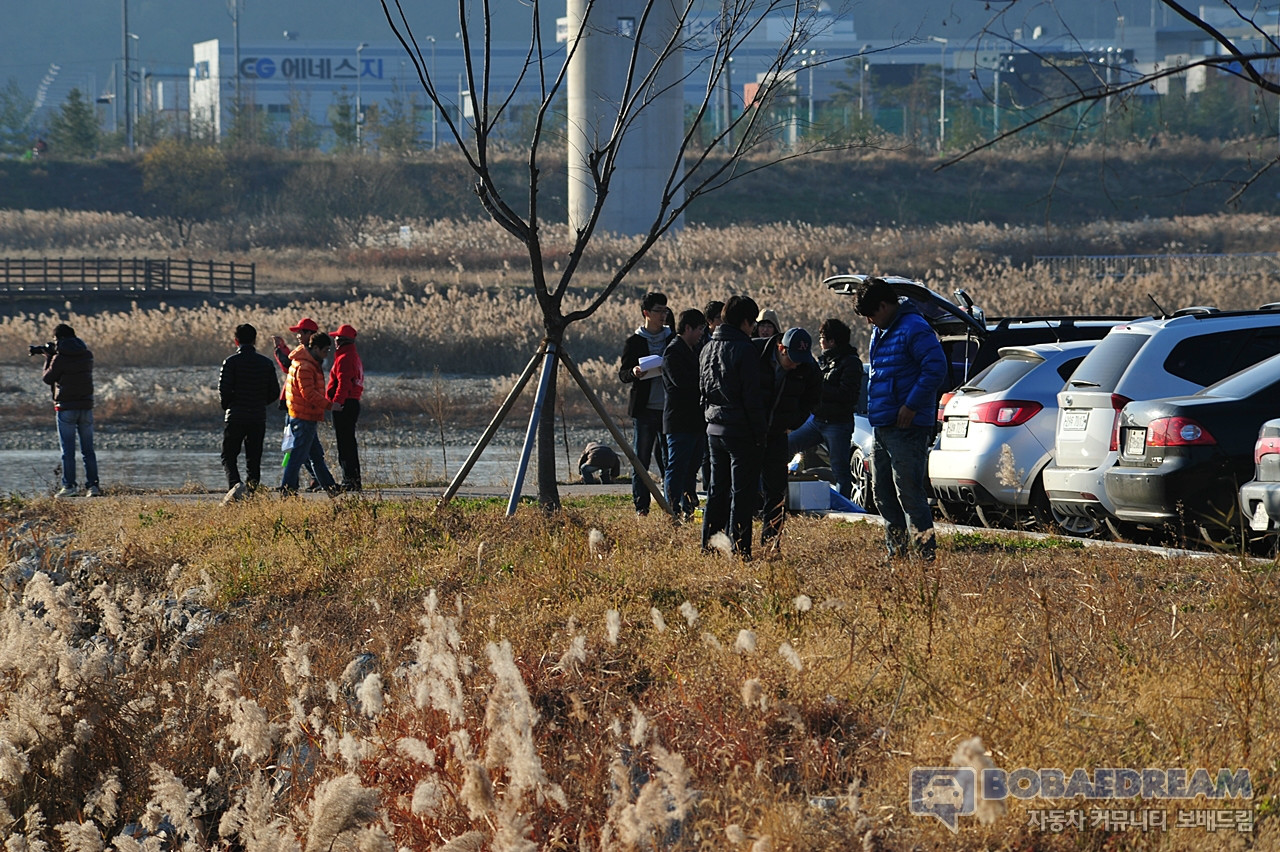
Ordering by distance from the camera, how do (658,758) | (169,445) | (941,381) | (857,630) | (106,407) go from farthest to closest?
(106,407) → (169,445) → (941,381) → (857,630) → (658,758)

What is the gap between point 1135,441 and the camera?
9633 mm

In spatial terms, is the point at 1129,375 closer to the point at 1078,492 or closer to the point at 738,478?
the point at 1078,492

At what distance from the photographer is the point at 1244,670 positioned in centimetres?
545

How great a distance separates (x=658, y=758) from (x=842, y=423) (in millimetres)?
9247

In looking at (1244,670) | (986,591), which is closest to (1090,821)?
(1244,670)

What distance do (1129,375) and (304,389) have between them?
7.57 meters

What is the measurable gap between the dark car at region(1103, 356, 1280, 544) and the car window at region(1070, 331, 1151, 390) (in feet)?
3.22

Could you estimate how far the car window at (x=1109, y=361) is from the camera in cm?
1055

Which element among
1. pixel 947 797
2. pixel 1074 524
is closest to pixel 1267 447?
pixel 1074 524

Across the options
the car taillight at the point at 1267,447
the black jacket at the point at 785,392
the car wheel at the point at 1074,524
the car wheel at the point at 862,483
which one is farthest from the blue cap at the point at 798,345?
the car wheel at the point at 862,483

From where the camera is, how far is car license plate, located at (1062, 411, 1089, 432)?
10.6m

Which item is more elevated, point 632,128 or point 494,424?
point 632,128

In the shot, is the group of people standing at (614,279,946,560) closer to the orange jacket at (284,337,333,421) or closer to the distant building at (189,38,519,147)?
the orange jacket at (284,337,333,421)

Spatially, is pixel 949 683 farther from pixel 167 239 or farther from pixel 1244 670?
pixel 167 239
